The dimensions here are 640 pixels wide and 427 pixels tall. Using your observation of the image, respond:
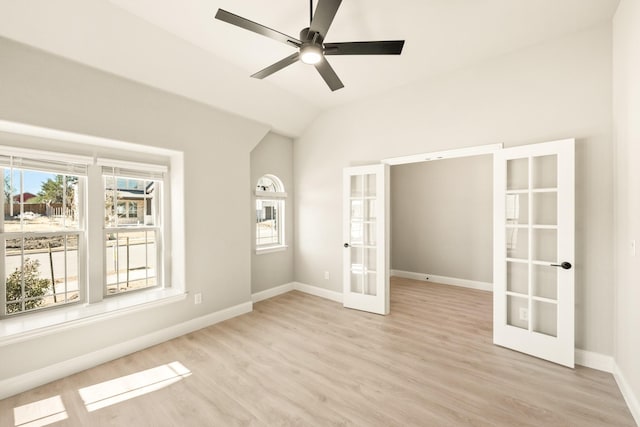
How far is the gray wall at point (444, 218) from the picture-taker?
16.7ft

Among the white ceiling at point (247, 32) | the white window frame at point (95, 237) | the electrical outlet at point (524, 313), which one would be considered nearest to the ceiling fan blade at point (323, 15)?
the white ceiling at point (247, 32)

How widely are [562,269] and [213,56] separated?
408cm

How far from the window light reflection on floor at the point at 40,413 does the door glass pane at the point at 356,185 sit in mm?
3664

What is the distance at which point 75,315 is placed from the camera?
2.59m

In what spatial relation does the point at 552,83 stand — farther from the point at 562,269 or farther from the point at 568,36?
the point at 562,269

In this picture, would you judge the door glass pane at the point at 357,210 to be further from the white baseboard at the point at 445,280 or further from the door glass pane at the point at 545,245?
the white baseboard at the point at 445,280

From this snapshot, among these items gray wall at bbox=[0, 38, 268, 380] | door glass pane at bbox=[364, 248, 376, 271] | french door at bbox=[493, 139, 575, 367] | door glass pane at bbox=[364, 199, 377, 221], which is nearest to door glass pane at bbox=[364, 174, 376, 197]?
door glass pane at bbox=[364, 199, 377, 221]

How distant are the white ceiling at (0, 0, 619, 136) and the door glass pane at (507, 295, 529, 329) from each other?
8.75 feet

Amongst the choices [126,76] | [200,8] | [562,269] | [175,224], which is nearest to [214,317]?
[175,224]

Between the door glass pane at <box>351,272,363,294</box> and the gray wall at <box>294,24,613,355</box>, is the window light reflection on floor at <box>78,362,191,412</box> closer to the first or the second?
the door glass pane at <box>351,272,363,294</box>

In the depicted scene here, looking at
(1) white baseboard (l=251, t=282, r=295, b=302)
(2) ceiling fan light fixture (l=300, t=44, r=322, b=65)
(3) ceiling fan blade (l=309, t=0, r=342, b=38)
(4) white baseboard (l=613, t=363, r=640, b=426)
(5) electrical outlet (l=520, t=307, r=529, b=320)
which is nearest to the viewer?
(3) ceiling fan blade (l=309, t=0, r=342, b=38)

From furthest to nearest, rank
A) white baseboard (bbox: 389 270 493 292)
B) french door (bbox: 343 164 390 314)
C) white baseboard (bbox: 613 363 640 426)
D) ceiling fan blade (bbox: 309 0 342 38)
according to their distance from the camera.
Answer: white baseboard (bbox: 389 270 493 292) → french door (bbox: 343 164 390 314) → white baseboard (bbox: 613 363 640 426) → ceiling fan blade (bbox: 309 0 342 38)

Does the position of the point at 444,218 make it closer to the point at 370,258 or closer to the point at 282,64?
the point at 370,258

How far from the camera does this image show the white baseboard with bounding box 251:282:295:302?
4477mm
